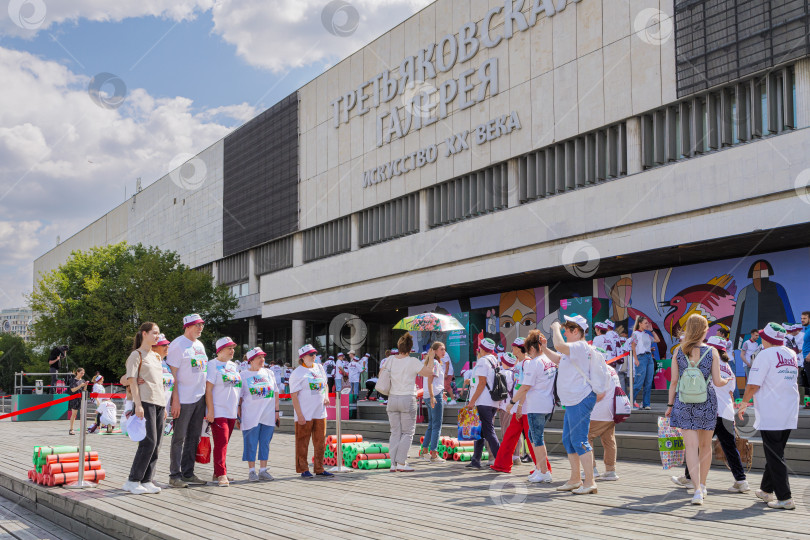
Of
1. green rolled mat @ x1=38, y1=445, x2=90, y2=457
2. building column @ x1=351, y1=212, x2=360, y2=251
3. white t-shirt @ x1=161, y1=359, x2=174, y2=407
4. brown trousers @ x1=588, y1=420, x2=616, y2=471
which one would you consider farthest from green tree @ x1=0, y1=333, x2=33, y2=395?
brown trousers @ x1=588, y1=420, x2=616, y2=471

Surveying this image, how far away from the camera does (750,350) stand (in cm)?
1933

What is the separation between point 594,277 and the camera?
84.4 ft

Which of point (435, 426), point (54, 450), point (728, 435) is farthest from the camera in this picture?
point (435, 426)

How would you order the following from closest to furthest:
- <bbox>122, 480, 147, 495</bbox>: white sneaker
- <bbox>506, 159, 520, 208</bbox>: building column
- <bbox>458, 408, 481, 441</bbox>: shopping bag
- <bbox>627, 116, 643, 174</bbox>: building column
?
<bbox>122, 480, 147, 495</bbox>: white sneaker
<bbox>458, 408, 481, 441</bbox>: shopping bag
<bbox>627, 116, 643, 174</bbox>: building column
<bbox>506, 159, 520, 208</bbox>: building column

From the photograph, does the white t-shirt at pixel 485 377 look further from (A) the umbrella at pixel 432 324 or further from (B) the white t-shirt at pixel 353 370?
(B) the white t-shirt at pixel 353 370

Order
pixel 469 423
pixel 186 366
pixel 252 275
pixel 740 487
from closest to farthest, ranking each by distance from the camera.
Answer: pixel 740 487, pixel 186 366, pixel 469 423, pixel 252 275

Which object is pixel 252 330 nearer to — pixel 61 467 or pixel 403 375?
pixel 403 375

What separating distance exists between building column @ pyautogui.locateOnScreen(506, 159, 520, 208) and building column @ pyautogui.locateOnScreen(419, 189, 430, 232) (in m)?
5.27

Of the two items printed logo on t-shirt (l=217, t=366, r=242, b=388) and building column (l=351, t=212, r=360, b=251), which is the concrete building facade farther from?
printed logo on t-shirt (l=217, t=366, r=242, b=388)

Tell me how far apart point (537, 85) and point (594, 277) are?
21.9 ft

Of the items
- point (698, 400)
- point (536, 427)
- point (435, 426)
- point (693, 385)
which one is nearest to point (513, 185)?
point (435, 426)

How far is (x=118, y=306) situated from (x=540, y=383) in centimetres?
4155

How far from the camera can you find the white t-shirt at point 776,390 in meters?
8.08

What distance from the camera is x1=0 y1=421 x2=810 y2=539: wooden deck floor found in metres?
6.99
